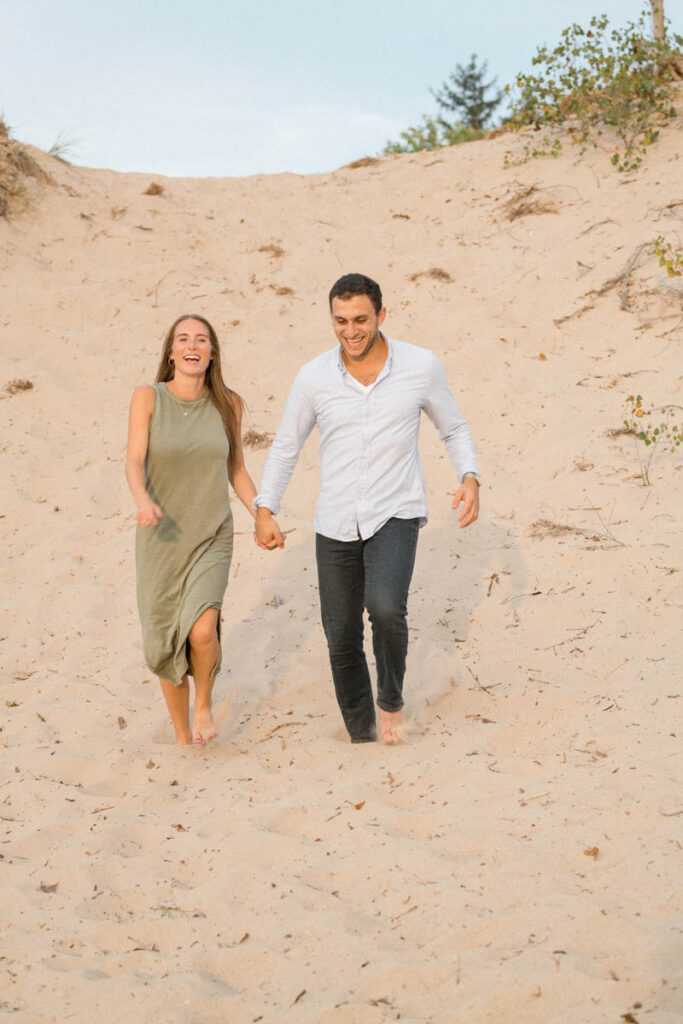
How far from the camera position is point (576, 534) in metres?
6.11

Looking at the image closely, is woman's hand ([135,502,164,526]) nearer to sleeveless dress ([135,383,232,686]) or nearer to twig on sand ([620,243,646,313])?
sleeveless dress ([135,383,232,686])

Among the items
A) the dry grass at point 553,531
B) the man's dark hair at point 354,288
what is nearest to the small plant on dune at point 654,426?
the dry grass at point 553,531

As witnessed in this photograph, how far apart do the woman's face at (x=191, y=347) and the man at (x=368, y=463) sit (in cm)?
50

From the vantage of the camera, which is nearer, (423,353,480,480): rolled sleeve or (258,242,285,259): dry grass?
(423,353,480,480): rolled sleeve

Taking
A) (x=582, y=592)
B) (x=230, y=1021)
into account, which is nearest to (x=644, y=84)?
(x=582, y=592)

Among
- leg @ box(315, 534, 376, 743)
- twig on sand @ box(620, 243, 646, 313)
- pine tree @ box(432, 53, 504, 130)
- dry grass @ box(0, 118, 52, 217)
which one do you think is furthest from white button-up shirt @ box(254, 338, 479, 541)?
pine tree @ box(432, 53, 504, 130)

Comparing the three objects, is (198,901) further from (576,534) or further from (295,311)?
(295,311)

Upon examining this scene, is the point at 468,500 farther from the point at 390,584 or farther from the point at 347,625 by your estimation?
the point at 347,625

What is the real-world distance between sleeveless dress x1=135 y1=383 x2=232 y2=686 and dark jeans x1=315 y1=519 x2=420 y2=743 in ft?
1.70

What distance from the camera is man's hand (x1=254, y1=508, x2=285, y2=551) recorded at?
4.06 metres

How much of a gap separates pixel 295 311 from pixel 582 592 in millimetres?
5090

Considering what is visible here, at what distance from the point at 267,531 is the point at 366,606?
52 cm

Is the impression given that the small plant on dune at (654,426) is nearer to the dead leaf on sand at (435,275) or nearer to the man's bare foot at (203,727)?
the dead leaf on sand at (435,275)

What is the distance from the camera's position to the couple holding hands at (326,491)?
394 cm
